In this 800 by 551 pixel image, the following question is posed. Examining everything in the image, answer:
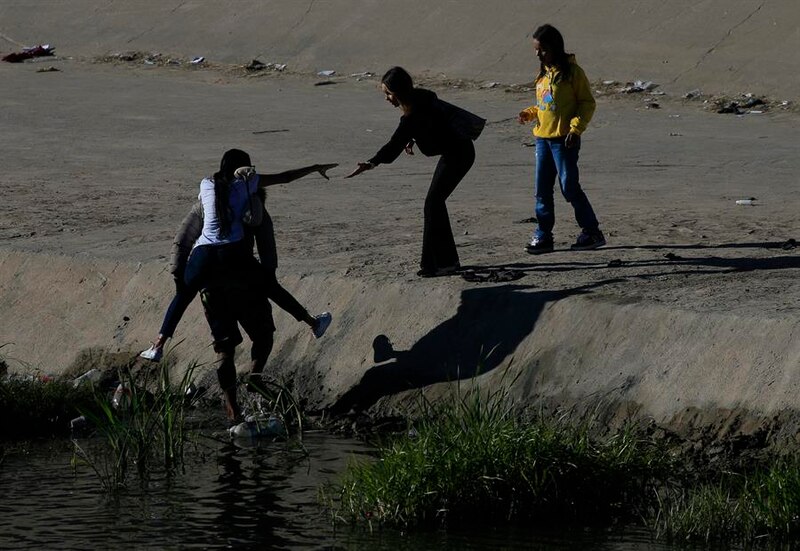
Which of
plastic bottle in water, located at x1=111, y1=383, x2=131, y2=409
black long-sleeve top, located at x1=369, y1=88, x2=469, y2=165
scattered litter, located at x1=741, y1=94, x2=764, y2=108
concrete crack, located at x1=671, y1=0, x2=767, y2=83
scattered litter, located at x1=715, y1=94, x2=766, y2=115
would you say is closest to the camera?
plastic bottle in water, located at x1=111, y1=383, x2=131, y2=409

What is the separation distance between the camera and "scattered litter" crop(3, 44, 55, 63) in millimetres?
26009

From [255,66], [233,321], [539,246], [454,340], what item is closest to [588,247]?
[539,246]

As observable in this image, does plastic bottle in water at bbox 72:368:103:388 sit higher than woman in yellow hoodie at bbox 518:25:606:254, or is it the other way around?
woman in yellow hoodie at bbox 518:25:606:254

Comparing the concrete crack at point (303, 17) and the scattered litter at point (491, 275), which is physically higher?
the concrete crack at point (303, 17)

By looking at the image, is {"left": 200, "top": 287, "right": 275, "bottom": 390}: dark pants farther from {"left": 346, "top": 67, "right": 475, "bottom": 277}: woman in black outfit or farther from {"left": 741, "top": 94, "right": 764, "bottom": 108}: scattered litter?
{"left": 741, "top": 94, "right": 764, "bottom": 108}: scattered litter

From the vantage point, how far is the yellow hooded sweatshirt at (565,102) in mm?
11672

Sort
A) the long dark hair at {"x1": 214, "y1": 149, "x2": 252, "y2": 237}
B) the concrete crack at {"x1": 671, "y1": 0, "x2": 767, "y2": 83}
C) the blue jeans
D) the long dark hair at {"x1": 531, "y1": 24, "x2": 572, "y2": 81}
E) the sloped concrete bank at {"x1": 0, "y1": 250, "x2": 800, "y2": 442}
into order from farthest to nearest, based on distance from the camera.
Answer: the concrete crack at {"x1": 671, "y1": 0, "x2": 767, "y2": 83} → the blue jeans → the long dark hair at {"x1": 531, "y1": 24, "x2": 572, "y2": 81} → the long dark hair at {"x1": 214, "y1": 149, "x2": 252, "y2": 237} → the sloped concrete bank at {"x1": 0, "y1": 250, "x2": 800, "y2": 442}

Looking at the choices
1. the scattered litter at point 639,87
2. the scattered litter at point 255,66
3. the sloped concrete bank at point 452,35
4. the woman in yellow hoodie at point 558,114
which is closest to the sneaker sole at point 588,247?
the woman in yellow hoodie at point 558,114

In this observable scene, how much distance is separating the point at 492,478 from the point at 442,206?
11.0 ft

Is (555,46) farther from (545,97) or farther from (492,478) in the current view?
(492,478)

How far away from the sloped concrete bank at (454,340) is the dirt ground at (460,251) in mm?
16

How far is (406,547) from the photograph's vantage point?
8.39m

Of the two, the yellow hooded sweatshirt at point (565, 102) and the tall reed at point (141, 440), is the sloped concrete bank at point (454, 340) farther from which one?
the tall reed at point (141, 440)

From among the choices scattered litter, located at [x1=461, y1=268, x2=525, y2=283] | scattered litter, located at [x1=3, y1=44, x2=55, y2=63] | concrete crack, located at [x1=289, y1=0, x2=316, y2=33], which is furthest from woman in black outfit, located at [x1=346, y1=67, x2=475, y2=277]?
scattered litter, located at [x1=3, y1=44, x2=55, y2=63]
